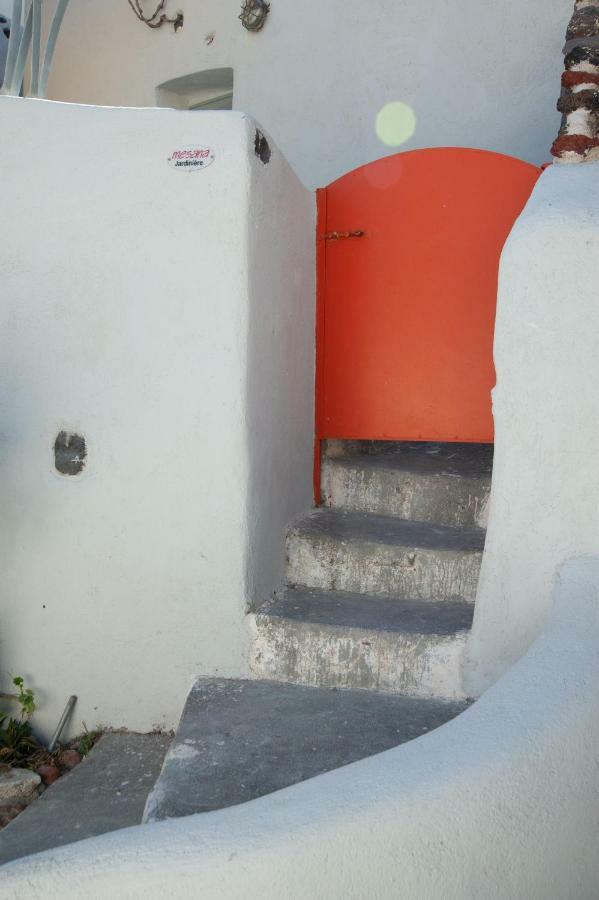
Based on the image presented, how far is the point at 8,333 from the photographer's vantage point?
360 cm

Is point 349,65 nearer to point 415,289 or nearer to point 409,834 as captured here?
point 415,289

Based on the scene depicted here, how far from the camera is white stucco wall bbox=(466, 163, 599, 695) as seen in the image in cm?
252

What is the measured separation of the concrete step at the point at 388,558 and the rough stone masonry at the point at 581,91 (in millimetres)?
1606

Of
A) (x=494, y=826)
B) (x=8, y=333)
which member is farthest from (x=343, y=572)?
(x=494, y=826)

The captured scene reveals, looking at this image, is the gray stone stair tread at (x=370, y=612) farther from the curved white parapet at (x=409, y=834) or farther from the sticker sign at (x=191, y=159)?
the sticker sign at (x=191, y=159)

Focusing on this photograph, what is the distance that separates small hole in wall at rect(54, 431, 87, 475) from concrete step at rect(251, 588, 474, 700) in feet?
3.21

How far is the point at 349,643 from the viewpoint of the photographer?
3.20 metres

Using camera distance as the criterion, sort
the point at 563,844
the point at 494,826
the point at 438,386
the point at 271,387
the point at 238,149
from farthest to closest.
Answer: the point at 438,386 < the point at 271,387 < the point at 238,149 < the point at 563,844 < the point at 494,826

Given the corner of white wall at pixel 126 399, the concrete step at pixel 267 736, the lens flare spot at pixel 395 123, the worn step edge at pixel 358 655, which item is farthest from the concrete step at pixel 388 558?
the lens flare spot at pixel 395 123

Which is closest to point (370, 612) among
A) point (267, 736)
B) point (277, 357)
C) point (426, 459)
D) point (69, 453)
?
point (267, 736)

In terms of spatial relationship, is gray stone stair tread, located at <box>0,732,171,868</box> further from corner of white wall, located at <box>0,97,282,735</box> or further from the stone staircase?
the stone staircase

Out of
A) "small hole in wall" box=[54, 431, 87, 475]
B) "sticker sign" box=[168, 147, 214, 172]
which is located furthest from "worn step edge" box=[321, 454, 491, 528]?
"sticker sign" box=[168, 147, 214, 172]

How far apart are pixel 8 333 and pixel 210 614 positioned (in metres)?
1.45

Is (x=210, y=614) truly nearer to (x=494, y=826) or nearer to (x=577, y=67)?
(x=494, y=826)
